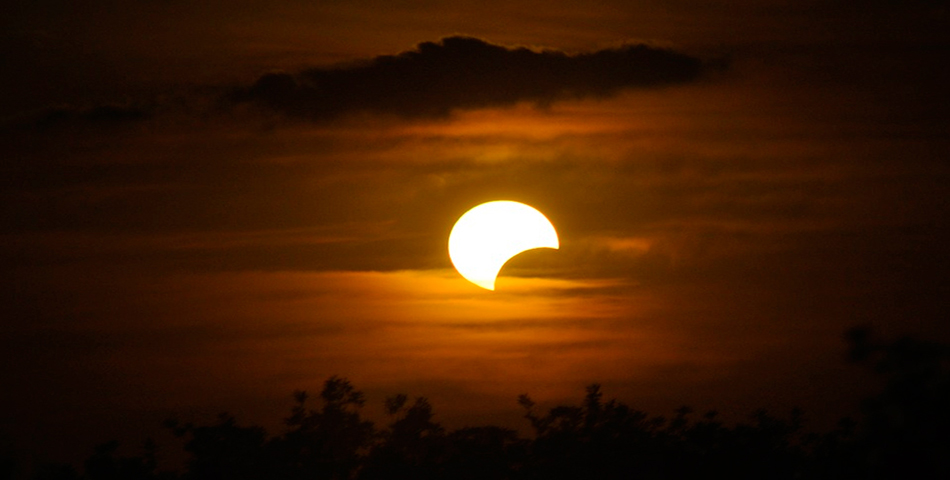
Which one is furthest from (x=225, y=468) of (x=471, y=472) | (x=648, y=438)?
(x=648, y=438)

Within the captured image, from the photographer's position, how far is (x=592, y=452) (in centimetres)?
2683

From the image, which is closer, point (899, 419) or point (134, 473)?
point (899, 419)

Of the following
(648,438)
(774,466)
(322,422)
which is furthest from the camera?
(322,422)

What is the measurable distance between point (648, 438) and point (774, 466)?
9.64 feet

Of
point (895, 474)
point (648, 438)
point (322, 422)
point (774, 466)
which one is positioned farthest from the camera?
point (322, 422)

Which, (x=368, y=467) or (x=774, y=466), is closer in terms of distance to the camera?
(x=774, y=466)

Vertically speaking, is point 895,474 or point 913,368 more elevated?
point 913,368

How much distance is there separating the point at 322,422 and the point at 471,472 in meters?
4.81

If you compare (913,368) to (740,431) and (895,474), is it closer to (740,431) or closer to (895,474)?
(895,474)

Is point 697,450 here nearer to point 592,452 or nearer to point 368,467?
point 592,452

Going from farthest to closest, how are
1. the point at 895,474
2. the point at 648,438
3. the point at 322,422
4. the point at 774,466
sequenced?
1. the point at 322,422
2. the point at 648,438
3. the point at 774,466
4. the point at 895,474

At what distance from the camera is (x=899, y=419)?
13.0m

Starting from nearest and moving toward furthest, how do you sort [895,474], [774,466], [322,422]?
[895,474]
[774,466]
[322,422]

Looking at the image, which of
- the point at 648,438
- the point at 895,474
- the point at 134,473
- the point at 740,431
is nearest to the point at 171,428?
the point at 134,473
